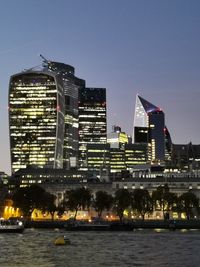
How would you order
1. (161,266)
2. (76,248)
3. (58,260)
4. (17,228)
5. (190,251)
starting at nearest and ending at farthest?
(161,266)
(58,260)
(190,251)
(76,248)
(17,228)

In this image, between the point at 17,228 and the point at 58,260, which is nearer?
the point at 58,260

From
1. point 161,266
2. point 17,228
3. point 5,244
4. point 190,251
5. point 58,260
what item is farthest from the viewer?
point 17,228

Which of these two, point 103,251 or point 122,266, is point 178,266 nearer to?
point 122,266

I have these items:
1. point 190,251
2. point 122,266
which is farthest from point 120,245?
point 122,266

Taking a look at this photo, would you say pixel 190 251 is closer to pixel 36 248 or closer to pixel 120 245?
pixel 120 245

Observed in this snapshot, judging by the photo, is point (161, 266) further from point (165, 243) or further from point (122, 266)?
point (165, 243)

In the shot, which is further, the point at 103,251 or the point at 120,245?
the point at 120,245

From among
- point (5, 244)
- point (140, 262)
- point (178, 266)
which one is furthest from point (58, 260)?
point (5, 244)

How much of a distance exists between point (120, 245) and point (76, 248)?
9.72 m

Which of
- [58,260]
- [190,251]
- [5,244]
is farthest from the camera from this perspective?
[5,244]

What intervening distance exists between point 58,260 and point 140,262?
484 inches

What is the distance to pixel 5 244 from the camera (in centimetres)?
12950

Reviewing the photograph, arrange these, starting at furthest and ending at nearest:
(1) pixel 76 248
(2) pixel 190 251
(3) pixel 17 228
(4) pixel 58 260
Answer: (3) pixel 17 228, (1) pixel 76 248, (2) pixel 190 251, (4) pixel 58 260

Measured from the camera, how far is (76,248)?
397 feet
